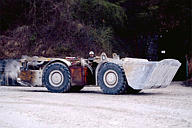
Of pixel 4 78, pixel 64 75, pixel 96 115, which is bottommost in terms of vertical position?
pixel 96 115

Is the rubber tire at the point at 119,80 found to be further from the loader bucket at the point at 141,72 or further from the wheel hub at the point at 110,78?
the loader bucket at the point at 141,72

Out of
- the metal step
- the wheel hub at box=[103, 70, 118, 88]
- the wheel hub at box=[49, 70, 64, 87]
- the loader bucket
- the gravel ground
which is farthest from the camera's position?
the metal step

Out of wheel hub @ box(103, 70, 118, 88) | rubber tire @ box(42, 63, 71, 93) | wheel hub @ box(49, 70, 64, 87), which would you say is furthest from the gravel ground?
wheel hub @ box(49, 70, 64, 87)

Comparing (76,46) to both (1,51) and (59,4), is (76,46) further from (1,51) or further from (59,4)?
(1,51)

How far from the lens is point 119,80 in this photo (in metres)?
12.1

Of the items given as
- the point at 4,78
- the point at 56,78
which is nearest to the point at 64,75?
the point at 56,78

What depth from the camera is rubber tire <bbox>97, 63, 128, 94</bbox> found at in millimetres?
12031

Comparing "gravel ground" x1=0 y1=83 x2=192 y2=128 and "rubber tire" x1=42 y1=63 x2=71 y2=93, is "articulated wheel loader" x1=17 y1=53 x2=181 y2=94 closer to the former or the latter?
"rubber tire" x1=42 y1=63 x2=71 y2=93

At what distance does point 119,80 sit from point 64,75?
2009 millimetres

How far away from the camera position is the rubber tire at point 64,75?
1295cm

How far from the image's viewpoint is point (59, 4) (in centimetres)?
2394

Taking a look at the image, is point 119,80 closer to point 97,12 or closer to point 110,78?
point 110,78

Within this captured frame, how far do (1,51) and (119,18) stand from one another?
24.9 ft

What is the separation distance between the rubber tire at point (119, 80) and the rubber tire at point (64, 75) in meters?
1.08
